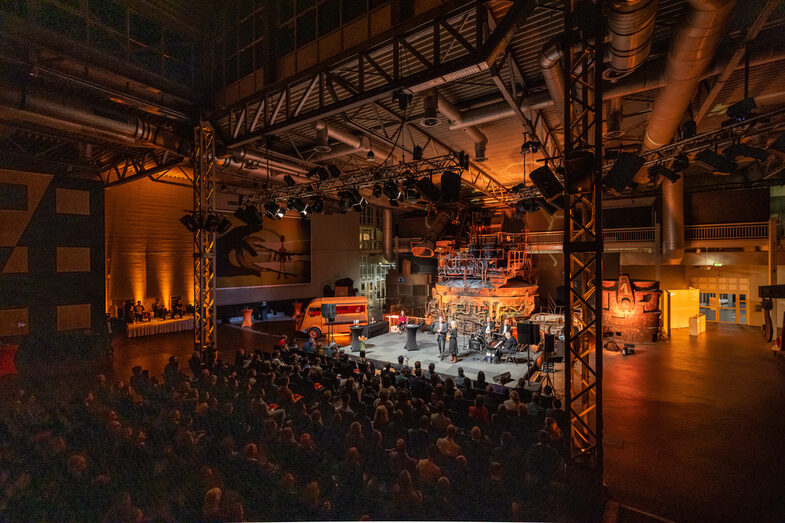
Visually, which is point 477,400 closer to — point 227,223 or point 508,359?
point 508,359

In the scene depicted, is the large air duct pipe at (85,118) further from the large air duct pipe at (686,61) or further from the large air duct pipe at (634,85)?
the large air duct pipe at (686,61)

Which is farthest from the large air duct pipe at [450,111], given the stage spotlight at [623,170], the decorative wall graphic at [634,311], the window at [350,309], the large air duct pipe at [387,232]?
the large air duct pipe at [387,232]

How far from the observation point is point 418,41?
6.50 metres

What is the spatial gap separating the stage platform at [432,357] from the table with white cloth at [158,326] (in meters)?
7.69

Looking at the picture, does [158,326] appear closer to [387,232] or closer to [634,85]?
[387,232]

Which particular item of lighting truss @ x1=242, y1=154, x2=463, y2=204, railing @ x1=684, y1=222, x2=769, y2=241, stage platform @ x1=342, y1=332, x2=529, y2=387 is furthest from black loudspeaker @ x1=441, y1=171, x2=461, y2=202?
railing @ x1=684, y1=222, x2=769, y2=241

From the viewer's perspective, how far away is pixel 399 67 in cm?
644

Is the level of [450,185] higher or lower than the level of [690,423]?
higher

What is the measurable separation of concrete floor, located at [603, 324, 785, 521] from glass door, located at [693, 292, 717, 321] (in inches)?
304

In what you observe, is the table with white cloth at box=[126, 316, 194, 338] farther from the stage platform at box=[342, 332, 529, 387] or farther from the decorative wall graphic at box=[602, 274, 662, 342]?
the decorative wall graphic at box=[602, 274, 662, 342]

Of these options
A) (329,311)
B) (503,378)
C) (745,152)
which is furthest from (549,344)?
(329,311)

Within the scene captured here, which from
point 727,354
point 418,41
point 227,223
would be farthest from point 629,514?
point 727,354

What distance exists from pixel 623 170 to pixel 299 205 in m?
9.62

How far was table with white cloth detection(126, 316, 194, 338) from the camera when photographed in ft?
45.1
